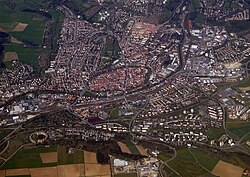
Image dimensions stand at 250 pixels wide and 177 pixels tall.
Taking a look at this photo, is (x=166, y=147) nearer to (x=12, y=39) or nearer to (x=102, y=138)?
(x=102, y=138)

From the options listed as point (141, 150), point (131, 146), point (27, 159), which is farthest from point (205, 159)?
point (27, 159)

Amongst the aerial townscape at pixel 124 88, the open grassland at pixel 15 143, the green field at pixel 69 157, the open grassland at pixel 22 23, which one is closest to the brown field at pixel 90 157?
the aerial townscape at pixel 124 88

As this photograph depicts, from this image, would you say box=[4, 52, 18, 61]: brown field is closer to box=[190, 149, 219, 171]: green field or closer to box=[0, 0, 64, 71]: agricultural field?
box=[0, 0, 64, 71]: agricultural field

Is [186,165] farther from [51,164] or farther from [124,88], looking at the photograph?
[124,88]

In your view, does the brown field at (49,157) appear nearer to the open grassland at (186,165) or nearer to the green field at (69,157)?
the green field at (69,157)

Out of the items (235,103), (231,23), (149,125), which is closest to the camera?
(149,125)

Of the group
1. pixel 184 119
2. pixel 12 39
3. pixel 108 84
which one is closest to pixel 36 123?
pixel 108 84
